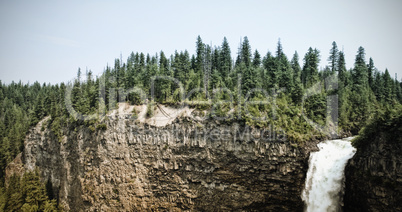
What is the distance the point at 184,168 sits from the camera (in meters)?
37.2

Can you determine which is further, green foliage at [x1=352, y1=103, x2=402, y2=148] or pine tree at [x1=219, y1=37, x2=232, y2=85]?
pine tree at [x1=219, y1=37, x2=232, y2=85]

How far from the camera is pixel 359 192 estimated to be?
25359mm

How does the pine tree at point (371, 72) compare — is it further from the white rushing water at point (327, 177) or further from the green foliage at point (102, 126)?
the green foliage at point (102, 126)

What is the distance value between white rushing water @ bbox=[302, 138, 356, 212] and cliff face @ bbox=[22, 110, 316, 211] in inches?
62.2

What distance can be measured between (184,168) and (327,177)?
20.5 meters

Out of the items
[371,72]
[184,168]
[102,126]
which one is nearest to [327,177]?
[184,168]

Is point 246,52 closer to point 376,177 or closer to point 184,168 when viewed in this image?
point 184,168

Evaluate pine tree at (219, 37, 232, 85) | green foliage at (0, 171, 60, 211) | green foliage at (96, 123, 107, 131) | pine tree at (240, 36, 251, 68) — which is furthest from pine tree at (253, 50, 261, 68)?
green foliage at (0, 171, 60, 211)

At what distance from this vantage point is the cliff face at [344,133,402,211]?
2206cm

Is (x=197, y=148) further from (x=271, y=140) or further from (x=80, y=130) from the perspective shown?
(x=80, y=130)

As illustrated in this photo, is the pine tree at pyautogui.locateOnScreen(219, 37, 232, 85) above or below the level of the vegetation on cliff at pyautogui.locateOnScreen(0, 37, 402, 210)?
above

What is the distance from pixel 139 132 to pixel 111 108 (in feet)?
27.9

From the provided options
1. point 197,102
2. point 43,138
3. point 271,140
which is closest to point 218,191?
point 271,140

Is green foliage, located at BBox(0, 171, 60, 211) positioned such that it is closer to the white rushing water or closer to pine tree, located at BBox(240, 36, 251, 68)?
the white rushing water
